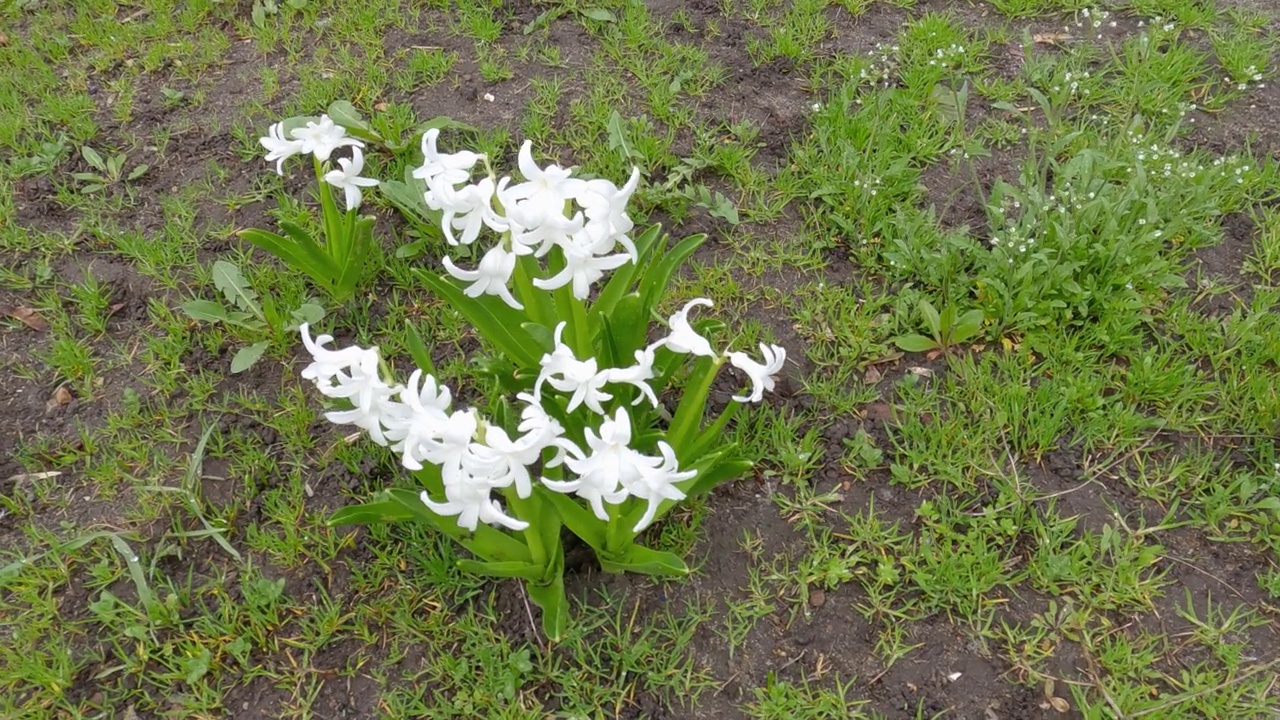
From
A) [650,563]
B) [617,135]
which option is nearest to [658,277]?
[650,563]

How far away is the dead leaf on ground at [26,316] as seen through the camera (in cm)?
284

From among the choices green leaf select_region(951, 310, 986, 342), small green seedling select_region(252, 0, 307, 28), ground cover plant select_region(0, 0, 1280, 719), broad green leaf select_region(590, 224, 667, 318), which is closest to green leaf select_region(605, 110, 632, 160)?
ground cover plant select_region(0, 0, 1280, 719)

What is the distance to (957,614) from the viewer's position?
2.14 m

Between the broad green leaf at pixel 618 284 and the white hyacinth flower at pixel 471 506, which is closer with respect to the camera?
the white hyacinth flower at pixel 471 506

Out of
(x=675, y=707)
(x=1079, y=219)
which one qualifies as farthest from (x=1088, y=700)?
(x=1079, y=219)

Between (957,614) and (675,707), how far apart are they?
722mm

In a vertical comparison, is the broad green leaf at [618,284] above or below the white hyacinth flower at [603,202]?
below

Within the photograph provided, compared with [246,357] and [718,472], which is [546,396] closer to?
[718,472]

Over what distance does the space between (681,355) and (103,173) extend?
2.49 meters

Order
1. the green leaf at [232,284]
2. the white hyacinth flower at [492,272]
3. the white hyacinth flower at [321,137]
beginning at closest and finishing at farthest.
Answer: the white hyacinth flower at [492,272] < the white hyacinth flower at [321,137] < the green leaf at [232,284]

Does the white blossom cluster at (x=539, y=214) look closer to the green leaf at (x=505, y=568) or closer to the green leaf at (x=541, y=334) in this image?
the green leaf at (x=541, y=334)

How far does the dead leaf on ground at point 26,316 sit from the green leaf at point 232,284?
591 millimetres

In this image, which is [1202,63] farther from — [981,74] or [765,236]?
[765,236]

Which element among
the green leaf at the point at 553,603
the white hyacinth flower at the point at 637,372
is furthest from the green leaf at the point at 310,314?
the white hyacinth flower at the point at 637,372
